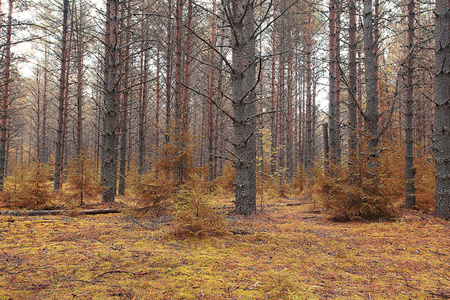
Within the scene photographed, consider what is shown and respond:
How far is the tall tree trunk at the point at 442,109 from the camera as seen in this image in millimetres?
5637

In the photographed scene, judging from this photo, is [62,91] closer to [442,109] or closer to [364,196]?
[364,196]

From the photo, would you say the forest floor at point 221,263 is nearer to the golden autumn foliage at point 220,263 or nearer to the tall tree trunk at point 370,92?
the golden autumn foliage at point 220,263

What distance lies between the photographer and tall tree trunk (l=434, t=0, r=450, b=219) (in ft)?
18.5

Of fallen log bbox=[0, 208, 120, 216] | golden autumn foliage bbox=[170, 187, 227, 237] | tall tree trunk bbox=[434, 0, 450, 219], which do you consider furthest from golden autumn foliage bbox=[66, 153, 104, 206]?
tall tree trunk bbox=[434, 0, 450, 219]

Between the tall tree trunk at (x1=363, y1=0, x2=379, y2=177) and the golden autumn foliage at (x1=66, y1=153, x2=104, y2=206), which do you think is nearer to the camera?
the tall tree trunk at (x1=363, y1=0, x2=379, y2=177)

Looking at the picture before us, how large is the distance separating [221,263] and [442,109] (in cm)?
627

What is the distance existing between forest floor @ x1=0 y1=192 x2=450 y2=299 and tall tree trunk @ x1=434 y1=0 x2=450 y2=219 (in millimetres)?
1191

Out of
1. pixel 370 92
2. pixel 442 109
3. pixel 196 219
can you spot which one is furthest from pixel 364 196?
pixel 196 219

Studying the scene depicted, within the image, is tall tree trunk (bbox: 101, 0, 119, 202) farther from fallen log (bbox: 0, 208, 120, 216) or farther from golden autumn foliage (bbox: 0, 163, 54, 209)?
golden autumn foliage (bbox: 0, 163, 54, 209)

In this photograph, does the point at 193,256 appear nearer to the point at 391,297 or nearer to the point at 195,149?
the point at 391,297

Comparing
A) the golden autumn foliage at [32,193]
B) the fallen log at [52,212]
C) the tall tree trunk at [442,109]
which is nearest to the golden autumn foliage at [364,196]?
the tall tree trunk at [442,109]

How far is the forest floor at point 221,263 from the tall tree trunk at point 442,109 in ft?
3.91

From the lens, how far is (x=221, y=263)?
112 inches

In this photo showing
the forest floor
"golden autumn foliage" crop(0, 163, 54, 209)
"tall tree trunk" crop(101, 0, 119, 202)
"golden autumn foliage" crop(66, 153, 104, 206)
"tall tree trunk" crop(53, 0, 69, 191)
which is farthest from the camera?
"tall tree trunk" crop(53, 0, 69, 191)
